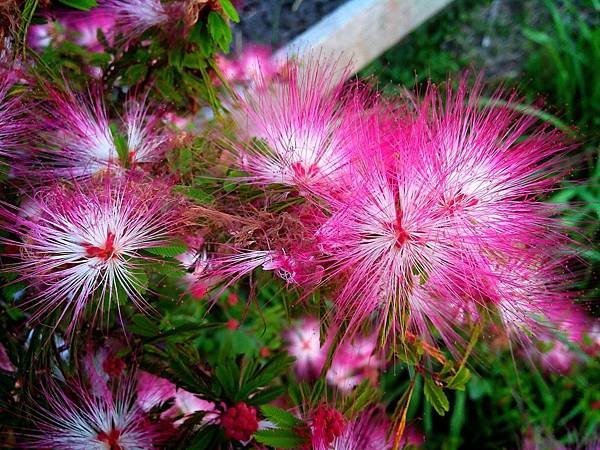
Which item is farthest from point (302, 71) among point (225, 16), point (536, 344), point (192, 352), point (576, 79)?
point (576, 79)

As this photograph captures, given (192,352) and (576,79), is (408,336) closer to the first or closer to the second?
(192,352)

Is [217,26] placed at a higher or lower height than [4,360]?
higher

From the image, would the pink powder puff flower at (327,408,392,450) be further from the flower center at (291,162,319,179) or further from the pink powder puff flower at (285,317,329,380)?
the pink powder puff flower at (285,317,329,380)

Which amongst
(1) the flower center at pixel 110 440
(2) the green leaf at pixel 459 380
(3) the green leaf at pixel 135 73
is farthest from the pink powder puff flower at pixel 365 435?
(3) the green leaf at pixel 135 73

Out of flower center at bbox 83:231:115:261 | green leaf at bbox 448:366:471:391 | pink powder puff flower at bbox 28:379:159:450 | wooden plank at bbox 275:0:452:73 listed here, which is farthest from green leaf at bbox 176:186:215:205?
wooden plank at bbox 275:0:452:73

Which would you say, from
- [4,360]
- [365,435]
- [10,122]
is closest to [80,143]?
[10,122]

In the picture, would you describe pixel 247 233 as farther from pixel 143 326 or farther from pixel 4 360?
pixel 4 360

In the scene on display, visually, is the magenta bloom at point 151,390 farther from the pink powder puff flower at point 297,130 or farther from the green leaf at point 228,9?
the green leaf at point 228,9
